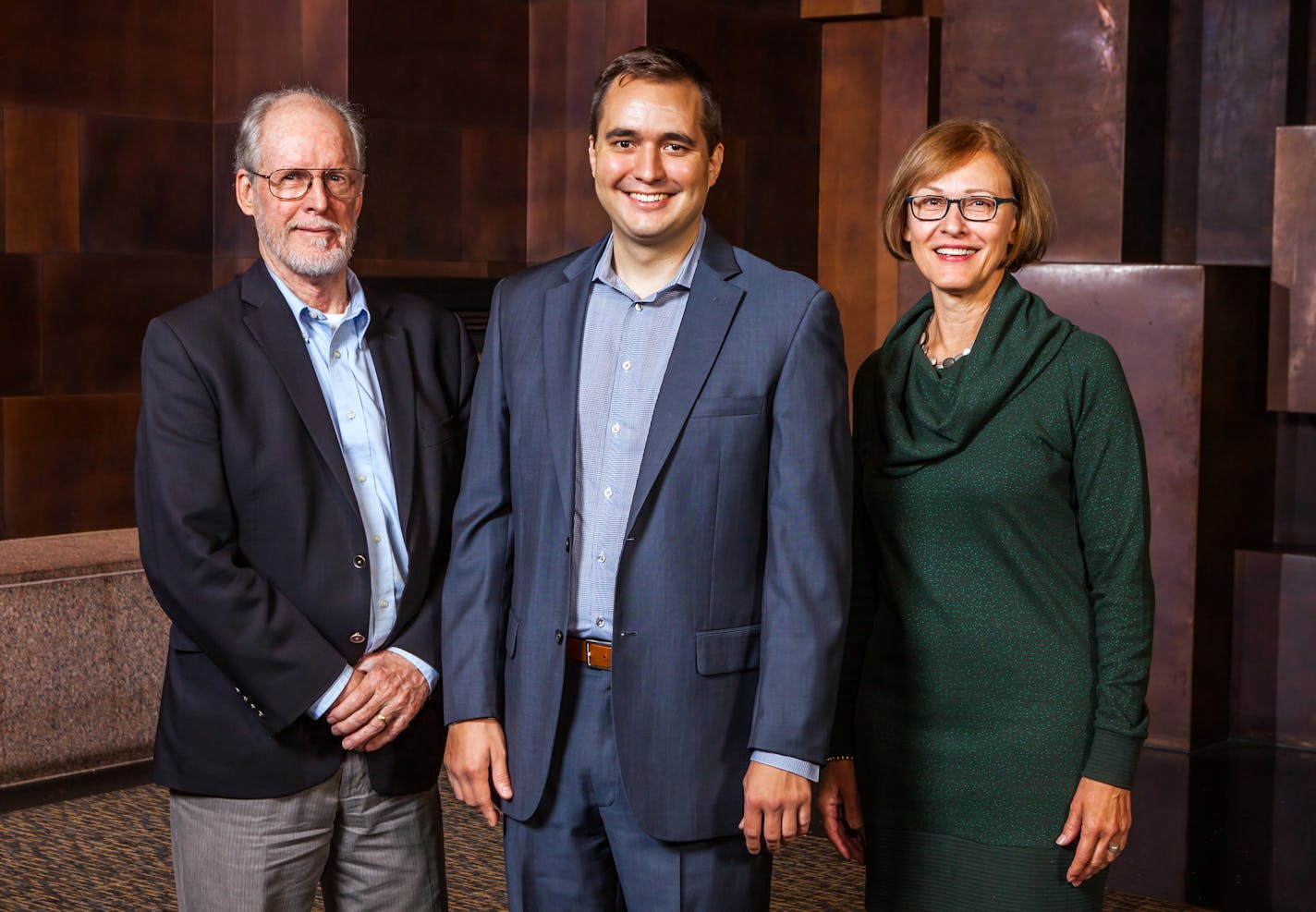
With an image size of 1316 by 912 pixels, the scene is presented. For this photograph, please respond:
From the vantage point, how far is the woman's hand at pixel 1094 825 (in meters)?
2.34

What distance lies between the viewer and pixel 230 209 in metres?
5.86

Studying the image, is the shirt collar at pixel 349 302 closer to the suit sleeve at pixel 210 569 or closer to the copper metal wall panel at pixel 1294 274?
the suit sleeve at pixel 210 569

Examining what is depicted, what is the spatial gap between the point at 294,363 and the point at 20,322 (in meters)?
3.28

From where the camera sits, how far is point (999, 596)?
2369 millimetres

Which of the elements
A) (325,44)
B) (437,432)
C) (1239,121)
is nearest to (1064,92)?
(1239,121)

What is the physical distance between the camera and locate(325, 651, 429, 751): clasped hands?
253cm

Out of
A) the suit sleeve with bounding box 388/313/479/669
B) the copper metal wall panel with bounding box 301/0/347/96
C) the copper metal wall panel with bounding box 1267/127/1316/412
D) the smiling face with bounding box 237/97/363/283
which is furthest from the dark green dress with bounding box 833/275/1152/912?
the copper metal wall panel with bounding box 301/0/347/96

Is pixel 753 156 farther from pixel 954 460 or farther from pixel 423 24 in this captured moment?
pixel 954 460

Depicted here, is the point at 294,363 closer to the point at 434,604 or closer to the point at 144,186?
the point at 434,604

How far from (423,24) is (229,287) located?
3664 millimetres

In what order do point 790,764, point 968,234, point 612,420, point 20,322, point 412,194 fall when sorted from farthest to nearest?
1. point 412,194
2. point 20,322
3. point 968,234
4. point 612,420
5. point 790,764

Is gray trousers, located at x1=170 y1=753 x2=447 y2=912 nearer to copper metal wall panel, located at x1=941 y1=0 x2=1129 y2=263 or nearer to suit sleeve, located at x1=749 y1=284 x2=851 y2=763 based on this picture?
suit sleeve, located at x1=749 y1=284 x2=851 y2=763

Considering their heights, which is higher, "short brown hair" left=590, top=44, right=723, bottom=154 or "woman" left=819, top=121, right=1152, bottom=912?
"short brown hair" left=590, top=44, right=723, bottom=154

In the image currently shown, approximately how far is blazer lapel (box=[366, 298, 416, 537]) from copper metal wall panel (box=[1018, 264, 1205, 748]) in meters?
3.50
